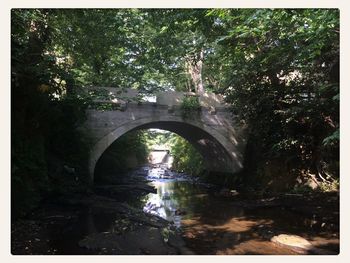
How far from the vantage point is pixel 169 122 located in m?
16.2

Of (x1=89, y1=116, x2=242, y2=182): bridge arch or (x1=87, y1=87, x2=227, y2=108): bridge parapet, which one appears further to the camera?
(x1=89, y1=116, x2=242, y2=182): bridge arch

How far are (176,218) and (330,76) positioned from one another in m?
5.72

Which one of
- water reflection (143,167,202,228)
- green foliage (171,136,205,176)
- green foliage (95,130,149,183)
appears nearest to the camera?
water reflection (143,167,202,228)

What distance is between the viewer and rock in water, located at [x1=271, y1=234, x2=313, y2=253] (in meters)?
6.76

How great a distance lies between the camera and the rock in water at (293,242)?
266 inches

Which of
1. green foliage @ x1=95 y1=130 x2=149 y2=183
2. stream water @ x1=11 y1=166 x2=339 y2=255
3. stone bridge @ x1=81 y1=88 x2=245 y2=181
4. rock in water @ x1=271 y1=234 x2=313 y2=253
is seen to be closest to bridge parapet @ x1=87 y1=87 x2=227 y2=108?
stone bridge @ x1=81 y1=88 x2=245 y2=181

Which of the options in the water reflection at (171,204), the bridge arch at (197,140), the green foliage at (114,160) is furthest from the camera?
the green foliage at (114,160)

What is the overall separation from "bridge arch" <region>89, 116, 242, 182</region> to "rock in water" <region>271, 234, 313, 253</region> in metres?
8.96

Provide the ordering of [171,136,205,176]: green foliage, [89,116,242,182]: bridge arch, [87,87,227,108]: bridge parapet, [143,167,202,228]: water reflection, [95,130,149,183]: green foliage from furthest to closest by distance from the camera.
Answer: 1. [171,136,205,176]: green foliage
2. [95,130,149,183]: green foliage
3. [89,116,242,182]: bridge arch
4. [87,87,227,108]: bridge parapet
5. [143,167,202,228]: water reflection

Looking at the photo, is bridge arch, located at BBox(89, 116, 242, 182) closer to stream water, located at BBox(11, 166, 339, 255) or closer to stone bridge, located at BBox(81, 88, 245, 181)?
stone bridge, located at BBox(81, 88, 245, 181)

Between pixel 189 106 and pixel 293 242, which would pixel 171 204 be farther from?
pixel 293 242

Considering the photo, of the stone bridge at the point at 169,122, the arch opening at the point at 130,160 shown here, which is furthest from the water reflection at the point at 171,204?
the arch opening at the point at 130,160

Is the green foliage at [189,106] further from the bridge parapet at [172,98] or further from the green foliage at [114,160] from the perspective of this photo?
the green foliage at [114,160]

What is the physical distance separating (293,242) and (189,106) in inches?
374
